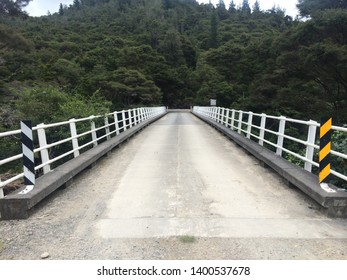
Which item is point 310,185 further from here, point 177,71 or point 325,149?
point 177,71

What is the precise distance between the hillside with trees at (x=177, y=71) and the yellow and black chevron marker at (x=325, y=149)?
12.4 m

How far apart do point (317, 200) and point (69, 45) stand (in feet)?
229

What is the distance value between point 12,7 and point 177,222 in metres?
25.9

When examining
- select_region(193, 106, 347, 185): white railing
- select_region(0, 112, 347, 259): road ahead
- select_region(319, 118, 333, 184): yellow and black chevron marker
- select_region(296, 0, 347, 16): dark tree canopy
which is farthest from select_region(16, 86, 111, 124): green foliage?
select_region(296, 0, 347, 16): dark tree canopy

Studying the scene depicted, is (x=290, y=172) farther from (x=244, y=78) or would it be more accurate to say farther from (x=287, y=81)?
(x=244, y=78)

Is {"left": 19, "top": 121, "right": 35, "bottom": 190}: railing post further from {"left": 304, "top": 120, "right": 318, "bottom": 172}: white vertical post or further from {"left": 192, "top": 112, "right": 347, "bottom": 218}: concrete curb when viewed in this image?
{"left": 304, "top": 120, "right": 318, "bottom": 172}: white vertical post

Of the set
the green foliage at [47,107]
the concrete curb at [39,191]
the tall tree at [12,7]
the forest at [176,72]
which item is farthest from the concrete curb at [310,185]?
the tall tree at [12,7]

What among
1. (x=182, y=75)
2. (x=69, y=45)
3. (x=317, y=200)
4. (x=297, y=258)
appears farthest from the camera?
(x=182, y=75)

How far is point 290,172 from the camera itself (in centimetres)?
590

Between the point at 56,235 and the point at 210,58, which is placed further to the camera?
the point at 210,58

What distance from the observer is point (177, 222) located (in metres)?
4.19

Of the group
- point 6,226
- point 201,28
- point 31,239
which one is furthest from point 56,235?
point 201,28

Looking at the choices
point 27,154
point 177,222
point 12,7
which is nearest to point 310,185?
point 177,222

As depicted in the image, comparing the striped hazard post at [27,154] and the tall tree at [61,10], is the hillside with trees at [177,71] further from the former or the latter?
the tall tree at [61,10]
